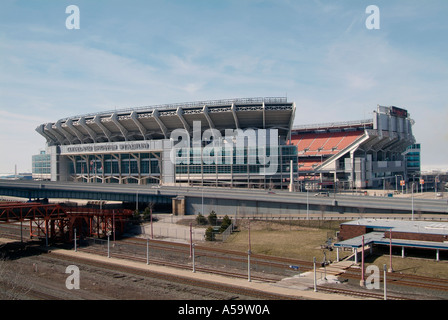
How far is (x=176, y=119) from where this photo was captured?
9156cm

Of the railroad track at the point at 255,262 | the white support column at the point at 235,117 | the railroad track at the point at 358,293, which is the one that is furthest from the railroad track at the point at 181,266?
the white support column at the point at 235,117

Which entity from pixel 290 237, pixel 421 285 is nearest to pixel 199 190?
pixel 290 237

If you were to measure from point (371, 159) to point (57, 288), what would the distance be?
9562 centimetres

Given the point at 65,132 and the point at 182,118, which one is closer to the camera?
the point at 182,118

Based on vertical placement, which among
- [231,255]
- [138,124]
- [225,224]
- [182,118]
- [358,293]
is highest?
[182,118]

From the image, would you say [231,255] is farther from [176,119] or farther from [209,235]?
[176,119]

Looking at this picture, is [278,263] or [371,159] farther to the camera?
[371,159]

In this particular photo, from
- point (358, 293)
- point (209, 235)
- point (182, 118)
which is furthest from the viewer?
point (182, 118)

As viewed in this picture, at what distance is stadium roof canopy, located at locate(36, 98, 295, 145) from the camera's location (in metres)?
84.6

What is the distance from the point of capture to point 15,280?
28.0 meters

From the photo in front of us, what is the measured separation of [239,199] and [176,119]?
38.9 metres

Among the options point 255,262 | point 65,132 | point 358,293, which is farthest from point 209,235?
point 65,132

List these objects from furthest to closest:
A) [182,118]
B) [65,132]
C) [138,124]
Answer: [65,132]
[138,124]
[182,118]
